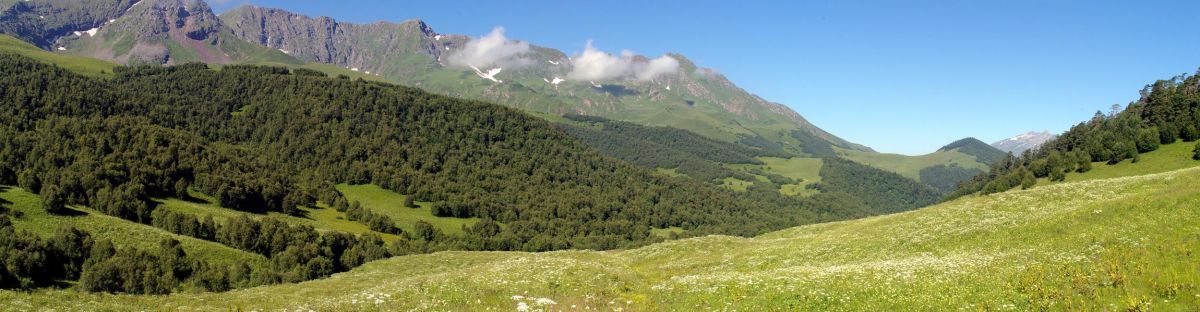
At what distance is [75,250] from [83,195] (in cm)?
4896

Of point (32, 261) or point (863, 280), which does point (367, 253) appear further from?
point (863, 280)

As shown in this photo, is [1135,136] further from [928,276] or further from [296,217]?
[296,217]

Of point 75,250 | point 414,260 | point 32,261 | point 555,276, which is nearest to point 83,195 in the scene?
point 75,250

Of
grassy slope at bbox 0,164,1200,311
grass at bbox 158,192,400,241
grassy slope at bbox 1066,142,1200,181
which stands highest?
grassy slope at bbox 1066,142,1200,181

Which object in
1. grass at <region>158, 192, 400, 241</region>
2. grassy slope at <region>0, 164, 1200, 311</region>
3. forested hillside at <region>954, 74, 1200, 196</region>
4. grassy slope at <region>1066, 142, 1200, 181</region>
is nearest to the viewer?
grassy slope at <region>0, 164, 1200, 311</region>

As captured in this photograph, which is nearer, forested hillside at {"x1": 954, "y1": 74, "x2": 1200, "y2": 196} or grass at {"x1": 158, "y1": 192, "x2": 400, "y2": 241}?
forested hillside at {"x1": 954, "y1": 74, "x2": 1200, "y2": 196}

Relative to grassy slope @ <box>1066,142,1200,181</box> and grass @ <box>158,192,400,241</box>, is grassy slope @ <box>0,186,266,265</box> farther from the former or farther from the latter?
grassy slope @ <box>1066,142,1200,181</box>

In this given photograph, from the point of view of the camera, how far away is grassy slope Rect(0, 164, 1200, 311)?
22.2 meters

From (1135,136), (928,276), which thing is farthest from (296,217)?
(1135,136)

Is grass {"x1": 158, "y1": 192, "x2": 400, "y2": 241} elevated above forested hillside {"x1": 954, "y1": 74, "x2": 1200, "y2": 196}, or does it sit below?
below

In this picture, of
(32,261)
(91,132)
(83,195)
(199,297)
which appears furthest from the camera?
(91,132)

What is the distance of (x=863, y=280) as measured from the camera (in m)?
27.8

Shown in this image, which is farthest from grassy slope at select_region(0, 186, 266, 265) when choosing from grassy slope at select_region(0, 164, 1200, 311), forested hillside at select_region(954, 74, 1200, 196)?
forested hillside at select_region(954, 74, 1200, 196)

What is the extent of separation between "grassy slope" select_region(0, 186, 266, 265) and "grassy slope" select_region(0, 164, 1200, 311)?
49.1m
